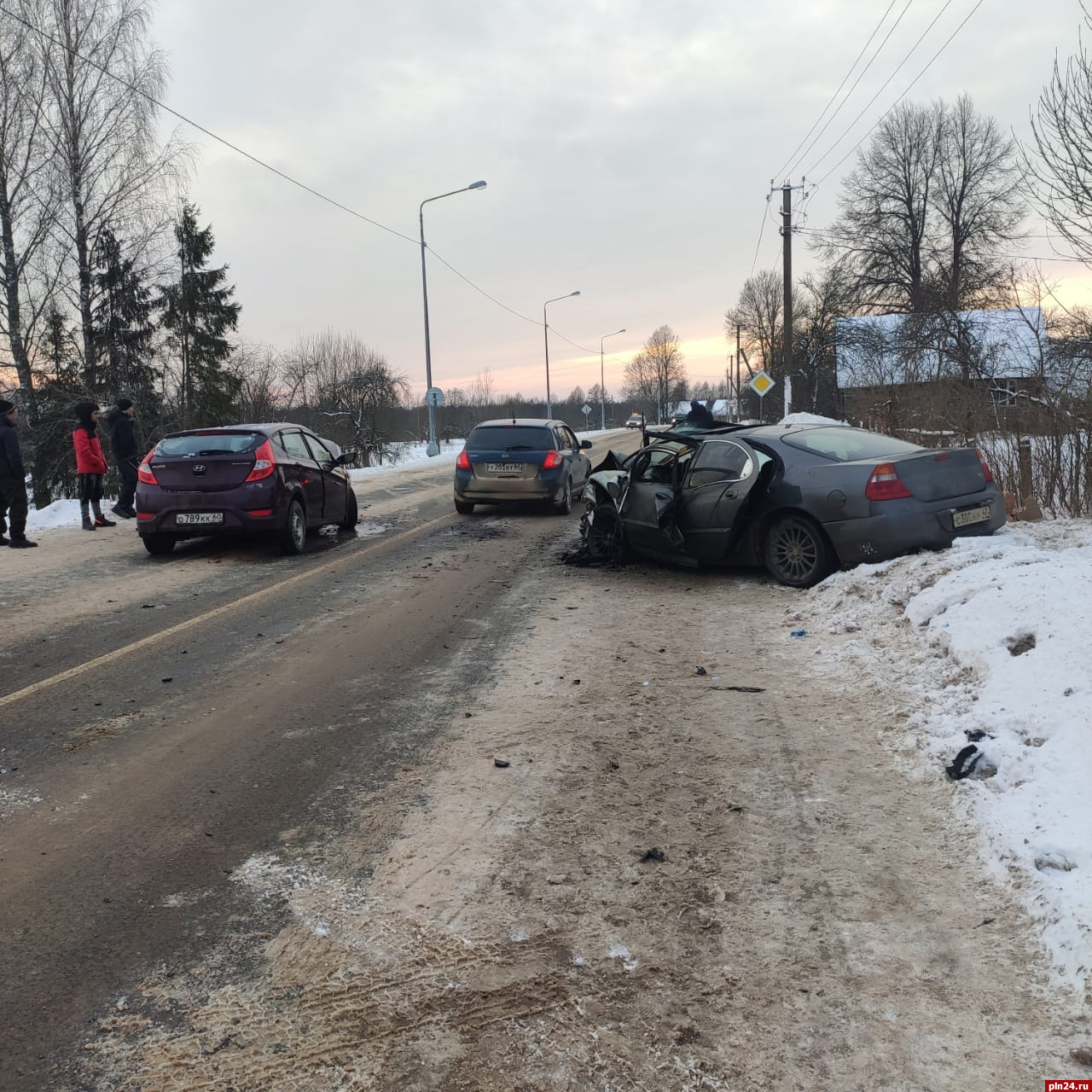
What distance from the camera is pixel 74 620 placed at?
744 centimetres

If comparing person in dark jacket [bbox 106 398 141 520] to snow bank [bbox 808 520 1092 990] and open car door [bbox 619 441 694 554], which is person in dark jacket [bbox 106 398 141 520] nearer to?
open car door [bbox 619 441 694 554]

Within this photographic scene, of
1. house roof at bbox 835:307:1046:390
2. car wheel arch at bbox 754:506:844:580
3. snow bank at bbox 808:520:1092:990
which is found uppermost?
house roof at bbox 835:307:1046:390

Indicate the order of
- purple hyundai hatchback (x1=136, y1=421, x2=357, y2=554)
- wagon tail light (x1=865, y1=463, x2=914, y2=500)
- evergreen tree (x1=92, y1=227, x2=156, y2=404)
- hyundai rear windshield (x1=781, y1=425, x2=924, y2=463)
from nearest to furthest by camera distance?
wagon tail light (x1=865, y1=463, x2=914, y2=500)
hyundai rear windshield (x1=781, y1=425, x2=924, y2=463)
purple hyundai hatchback (x1=136, y1=421, x2=357, y2=554)
evergreen tree (x1=92, y1=227, x2=156, y2=404)

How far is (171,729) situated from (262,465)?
6030mm

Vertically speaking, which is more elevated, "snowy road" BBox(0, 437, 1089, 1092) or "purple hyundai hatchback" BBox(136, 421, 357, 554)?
"purple hyundai hatchback" BBox(136, 421, 357, 554)

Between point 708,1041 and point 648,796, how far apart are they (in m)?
1.53

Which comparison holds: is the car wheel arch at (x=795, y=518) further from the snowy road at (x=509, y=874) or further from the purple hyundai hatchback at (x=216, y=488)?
the purple hyundai hatchback at (x=216, y=488)

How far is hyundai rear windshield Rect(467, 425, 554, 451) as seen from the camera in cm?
1439

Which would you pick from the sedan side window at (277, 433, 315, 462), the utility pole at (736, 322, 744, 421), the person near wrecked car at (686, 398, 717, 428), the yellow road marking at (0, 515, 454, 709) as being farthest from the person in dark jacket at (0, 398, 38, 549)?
the utility pole at (736, 322, 744, 421)

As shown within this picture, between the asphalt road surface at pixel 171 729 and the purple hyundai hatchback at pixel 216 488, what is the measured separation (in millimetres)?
440

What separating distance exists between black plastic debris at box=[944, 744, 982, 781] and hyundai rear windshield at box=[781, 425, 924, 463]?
420 cm

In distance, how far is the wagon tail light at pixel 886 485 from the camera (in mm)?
7207

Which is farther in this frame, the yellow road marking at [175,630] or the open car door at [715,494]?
the open car door at [715,494]

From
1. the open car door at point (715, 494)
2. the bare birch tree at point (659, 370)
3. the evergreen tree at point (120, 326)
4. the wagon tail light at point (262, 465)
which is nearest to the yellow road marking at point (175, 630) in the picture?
the wagon tail light at point (262, 465)
